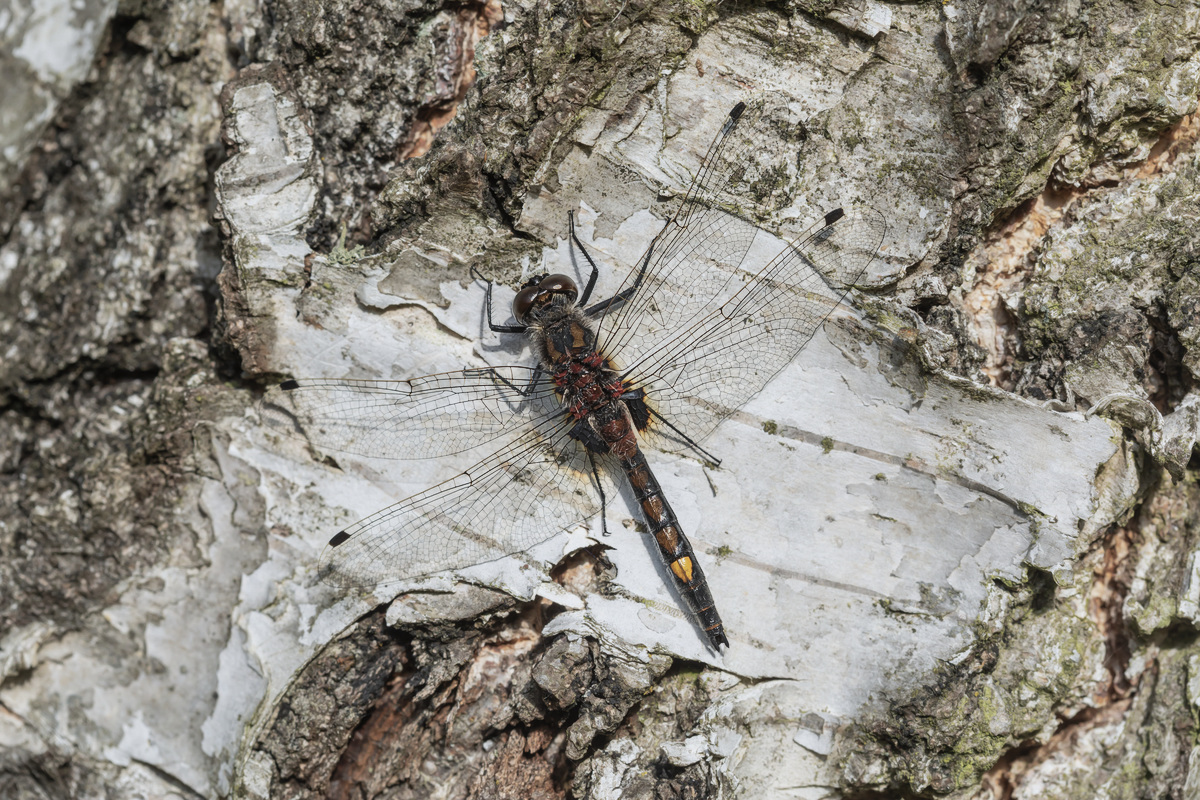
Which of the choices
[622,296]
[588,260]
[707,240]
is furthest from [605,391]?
[707,240]

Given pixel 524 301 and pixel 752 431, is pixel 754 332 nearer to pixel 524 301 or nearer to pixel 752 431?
pixel 752 431

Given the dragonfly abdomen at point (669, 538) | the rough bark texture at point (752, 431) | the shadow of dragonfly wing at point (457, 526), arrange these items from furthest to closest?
the shadow of dragonfly wing at point (457, 526)
the dragonfly abdomen at point (669, 538)
the rough bark texture at point (752, 431)

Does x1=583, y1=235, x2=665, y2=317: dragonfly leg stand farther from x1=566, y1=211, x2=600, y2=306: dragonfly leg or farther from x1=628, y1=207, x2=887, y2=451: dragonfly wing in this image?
x1=628, y1=207, x2=887, y2=451: dragonfly wing

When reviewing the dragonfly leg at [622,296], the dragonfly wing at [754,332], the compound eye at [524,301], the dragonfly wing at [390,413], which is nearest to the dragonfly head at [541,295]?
the compound eye at [524,301]

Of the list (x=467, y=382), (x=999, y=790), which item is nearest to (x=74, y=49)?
(x=467, y=382)

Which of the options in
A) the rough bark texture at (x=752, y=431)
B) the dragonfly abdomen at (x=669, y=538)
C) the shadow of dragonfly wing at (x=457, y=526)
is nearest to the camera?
the rough bark texture at (x=752, y=431)

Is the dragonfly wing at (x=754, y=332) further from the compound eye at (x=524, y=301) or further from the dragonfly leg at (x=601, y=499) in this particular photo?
the compound eye at (x=524, y=301)

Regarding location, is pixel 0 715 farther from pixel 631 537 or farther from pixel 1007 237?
pixel 1007 237
